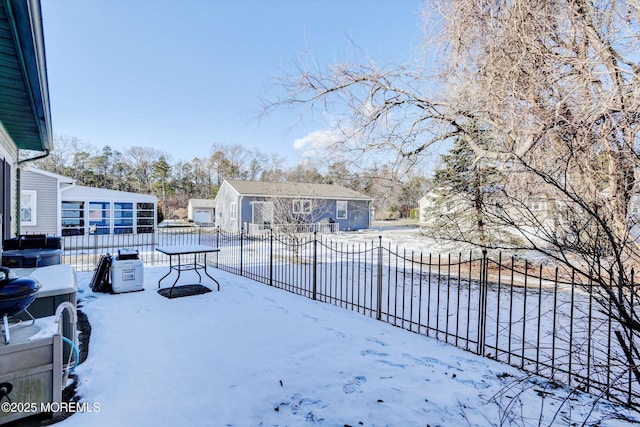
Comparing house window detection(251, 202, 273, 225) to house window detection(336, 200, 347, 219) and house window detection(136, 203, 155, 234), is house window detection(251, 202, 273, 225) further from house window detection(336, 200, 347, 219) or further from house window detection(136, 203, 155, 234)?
house window detection(336, 200, 347, 219)

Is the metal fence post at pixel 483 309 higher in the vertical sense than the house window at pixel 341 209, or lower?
lower

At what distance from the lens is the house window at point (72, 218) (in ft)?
48.4

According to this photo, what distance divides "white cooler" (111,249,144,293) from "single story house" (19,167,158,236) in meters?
7.54

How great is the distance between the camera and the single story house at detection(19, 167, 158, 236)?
12508 millimetres

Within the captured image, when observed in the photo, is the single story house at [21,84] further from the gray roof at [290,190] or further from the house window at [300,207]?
the gray roof at [290,190]

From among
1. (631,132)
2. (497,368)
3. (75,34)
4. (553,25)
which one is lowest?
(497,368)

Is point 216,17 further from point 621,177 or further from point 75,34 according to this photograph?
point 621,177

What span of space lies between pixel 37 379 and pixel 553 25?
17.4 ft

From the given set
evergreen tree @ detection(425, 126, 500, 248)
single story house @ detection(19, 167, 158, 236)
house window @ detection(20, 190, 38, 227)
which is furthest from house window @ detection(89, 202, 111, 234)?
evergreen tree @ detection(425, 126, 500, 248)

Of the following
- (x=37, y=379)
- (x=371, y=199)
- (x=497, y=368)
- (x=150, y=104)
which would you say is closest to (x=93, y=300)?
(x=37, y=379)

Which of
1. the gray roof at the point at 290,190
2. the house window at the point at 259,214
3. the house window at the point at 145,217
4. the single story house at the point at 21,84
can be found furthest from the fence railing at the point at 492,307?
the house window at the point at 259,214

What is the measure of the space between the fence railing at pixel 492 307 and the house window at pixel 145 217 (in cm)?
477

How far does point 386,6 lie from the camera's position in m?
5.57

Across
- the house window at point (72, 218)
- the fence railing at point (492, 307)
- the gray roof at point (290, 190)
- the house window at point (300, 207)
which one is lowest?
the fence railing at point (492, 307)
